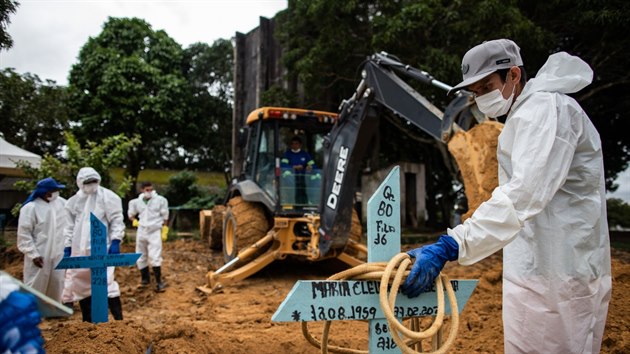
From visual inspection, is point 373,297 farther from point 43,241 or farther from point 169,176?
point 169,176

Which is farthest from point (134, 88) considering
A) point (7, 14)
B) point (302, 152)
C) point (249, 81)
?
point (7, 14)

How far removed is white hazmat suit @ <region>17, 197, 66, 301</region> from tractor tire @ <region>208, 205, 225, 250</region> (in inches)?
169

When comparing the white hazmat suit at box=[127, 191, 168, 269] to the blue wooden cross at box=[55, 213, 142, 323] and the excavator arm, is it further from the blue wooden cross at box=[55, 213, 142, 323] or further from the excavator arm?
the blue wooden cross at box=[55, 213, 142, 323]

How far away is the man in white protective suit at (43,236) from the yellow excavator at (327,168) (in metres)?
1.93

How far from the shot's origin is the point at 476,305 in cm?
450

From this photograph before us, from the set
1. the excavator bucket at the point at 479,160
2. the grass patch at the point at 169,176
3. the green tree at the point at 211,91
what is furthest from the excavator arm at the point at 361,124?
the grass patch at the point at 169,176

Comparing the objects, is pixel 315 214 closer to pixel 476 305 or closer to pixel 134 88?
pixel 476 305

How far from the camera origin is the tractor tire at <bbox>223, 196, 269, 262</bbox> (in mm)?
6992

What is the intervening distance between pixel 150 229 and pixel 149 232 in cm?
5

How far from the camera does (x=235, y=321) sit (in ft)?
16.1

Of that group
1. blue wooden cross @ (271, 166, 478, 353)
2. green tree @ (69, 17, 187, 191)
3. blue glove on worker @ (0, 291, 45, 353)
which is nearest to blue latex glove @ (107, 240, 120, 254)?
blue wooden cross @ (271, 166, 478, 353)

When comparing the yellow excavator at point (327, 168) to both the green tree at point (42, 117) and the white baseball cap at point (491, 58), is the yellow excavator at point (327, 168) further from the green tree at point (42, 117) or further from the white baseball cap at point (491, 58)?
the green tree at point (42, 117)

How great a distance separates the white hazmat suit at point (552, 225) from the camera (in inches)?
65.1

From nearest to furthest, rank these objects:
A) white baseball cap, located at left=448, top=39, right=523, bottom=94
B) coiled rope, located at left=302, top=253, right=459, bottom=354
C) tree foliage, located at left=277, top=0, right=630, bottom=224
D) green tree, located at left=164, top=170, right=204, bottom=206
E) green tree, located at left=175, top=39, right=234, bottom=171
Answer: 1. coiled rope, located at left=302, top=253, right=459, bottom=354
2. white baseball cap, located at left=448, top=39, right=523, bottom=94
3. tree foliage, located at left=277, top=0, right=630, bottom=224
4. green tree, located at left=164, top=170, right=204, bottom=206
5. green tree, located at left=175, top=39, right=234, bottom=171
